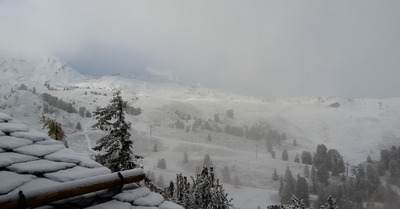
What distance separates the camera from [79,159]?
3.90m

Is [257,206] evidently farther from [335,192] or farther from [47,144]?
[47,144]

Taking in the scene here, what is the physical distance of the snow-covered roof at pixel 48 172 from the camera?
3.02 metres

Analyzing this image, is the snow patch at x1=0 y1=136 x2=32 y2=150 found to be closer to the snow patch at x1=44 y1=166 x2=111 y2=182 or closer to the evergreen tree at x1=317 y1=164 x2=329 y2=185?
the snow patch at x1=44 y1=166 x2=111 y2=182

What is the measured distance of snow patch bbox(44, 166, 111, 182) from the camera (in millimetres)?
3309

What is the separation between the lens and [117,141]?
18.0 metres

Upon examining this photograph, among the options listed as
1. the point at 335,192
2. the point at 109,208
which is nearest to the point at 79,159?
the point at 109,208

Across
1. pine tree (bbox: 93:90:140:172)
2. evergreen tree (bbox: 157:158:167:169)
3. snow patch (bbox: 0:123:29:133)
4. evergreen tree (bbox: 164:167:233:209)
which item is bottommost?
evergreen tree (bbox: 157:158:167:169)

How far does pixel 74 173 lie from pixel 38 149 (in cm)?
78

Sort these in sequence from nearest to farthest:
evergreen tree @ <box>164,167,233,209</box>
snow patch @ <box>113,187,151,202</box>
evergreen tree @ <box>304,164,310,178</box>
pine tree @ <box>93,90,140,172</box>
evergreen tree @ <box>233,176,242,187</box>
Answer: snow patch @ <box>113,187,151,202</box> < pine tree @ <box>93,90,140,172</box> < evergreen tree @ <box>164,167,233,209</box> < evergreen tree @ <box>233,176,242,187</box> < evergreen tree @ <box>304,164,310,178</box>

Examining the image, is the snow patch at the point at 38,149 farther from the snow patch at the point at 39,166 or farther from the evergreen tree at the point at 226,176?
the evergreen tree at the point at 226,176

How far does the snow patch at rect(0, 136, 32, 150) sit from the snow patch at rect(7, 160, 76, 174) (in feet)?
1.62

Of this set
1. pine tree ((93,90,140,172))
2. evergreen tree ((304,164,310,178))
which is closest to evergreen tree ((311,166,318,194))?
evergreen tree ((304,164,310,178))

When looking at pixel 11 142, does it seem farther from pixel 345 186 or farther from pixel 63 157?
pixel 345 186

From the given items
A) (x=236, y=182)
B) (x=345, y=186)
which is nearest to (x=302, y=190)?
(x=345, y=186)
